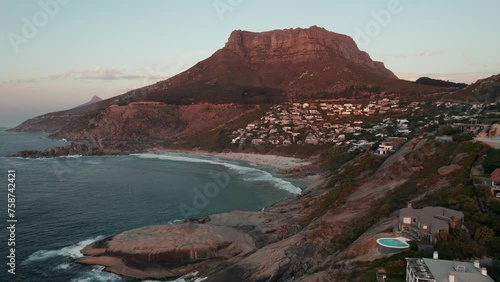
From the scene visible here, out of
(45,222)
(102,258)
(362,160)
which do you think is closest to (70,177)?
(45,222)

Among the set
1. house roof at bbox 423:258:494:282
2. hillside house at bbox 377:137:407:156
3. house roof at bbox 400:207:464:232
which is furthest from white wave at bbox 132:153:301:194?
house roof at bbox 423:258:494:282

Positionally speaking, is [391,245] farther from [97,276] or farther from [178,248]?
[97,276]

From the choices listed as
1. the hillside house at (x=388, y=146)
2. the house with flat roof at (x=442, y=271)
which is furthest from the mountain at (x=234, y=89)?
the house with flat roof at (x=442, y=271)

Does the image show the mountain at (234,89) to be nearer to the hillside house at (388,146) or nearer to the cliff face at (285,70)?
the cliff face at (285,70)

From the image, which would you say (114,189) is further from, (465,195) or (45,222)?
(465,195)

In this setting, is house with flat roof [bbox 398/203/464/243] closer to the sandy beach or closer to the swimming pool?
the swimming pool
